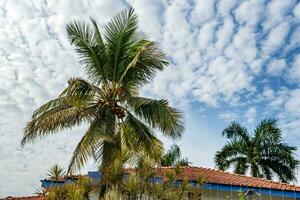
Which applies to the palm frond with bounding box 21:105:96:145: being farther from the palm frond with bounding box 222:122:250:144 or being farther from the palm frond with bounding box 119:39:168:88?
the palm frond with bounding box 222:122:250:144

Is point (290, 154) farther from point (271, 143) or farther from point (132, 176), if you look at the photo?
point (132, 176)

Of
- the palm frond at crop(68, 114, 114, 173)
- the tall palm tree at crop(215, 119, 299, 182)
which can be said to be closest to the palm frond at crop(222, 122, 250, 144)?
the tall palm tree at crop(215, 119, 299, 182)

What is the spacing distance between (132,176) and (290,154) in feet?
62.9

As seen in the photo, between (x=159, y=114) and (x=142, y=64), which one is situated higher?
(x=142, y=64)

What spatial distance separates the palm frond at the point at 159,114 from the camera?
13.9m

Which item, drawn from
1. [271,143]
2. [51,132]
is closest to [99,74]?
[51,132]

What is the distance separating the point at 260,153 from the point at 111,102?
52.0ft

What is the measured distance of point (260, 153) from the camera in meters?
27.0

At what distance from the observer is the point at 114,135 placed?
13914 mm

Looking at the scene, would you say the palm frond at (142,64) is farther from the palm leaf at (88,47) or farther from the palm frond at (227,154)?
the palm frond at (227,154)

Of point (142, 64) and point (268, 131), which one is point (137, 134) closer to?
point (142, 64)

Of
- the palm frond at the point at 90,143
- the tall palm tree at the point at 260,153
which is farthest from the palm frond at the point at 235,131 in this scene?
the palm frond at the point at 90,143

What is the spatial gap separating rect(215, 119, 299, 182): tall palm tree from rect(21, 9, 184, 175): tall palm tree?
14371 mm

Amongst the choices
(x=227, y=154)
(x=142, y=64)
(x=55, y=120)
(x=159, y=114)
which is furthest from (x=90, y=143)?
(x=227, y=154)
